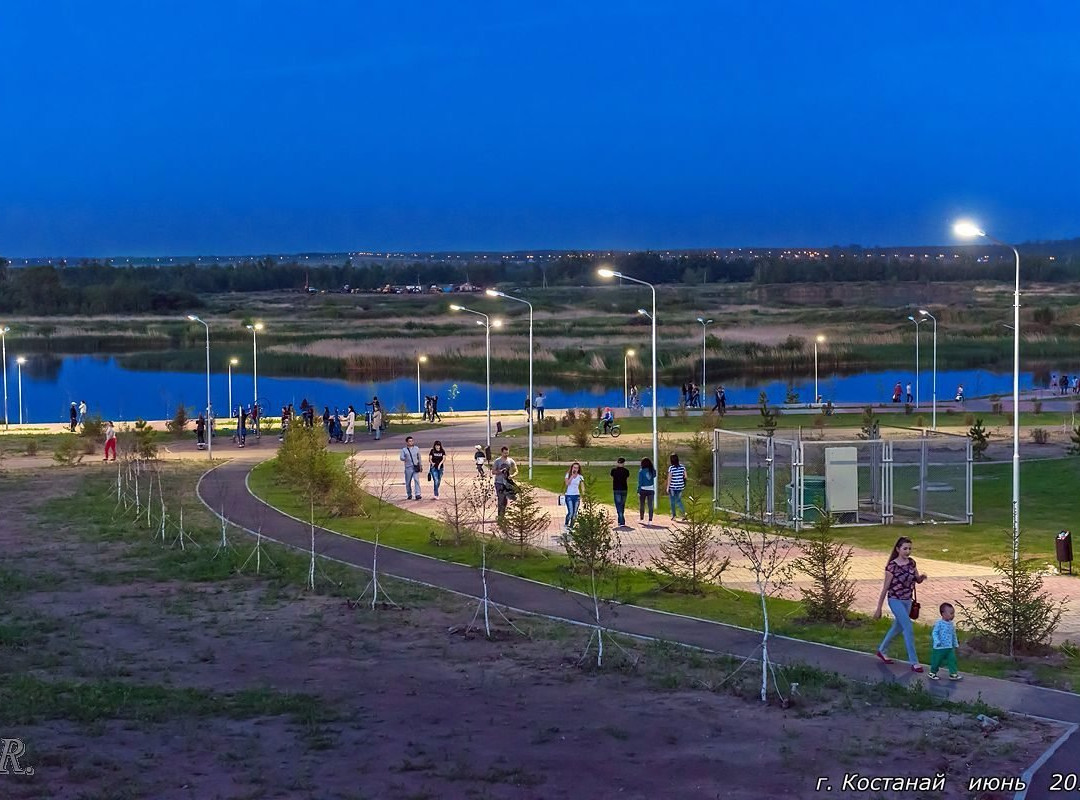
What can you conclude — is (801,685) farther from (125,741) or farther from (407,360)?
(407,360)

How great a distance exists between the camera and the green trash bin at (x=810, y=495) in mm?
23797

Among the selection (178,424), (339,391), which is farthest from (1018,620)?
(339,391)

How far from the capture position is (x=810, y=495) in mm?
24203

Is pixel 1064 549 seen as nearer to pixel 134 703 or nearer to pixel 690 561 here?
pixel 690 561

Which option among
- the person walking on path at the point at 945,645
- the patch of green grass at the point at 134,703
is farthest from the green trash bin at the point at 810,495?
the patch of green grass at the point at 134,703

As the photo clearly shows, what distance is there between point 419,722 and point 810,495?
47.0 feet

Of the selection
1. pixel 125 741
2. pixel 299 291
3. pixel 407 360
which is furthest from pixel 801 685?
pixel 299 291

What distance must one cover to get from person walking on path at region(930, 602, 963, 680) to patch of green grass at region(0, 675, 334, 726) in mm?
5644

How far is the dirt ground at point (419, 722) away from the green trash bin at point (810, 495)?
9.36 m

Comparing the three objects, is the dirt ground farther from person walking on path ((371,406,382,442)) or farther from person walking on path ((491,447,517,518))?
person walking on path ((371,406,382,442))

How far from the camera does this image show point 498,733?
1087cm

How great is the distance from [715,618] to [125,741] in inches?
296

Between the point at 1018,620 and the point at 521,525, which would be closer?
the point at 1018,620

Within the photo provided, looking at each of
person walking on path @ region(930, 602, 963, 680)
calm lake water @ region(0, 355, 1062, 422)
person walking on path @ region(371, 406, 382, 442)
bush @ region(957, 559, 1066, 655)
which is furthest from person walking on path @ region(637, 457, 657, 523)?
calm lake water @ region(0, 355, 1062, 422)
